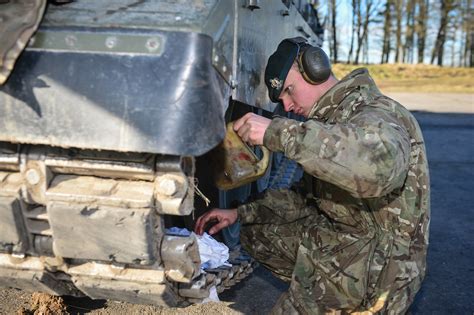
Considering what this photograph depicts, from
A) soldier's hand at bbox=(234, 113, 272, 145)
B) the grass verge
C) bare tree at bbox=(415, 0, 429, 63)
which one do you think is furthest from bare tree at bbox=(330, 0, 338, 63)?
soldier's hand at bbox=(234, 113, 272, 145)

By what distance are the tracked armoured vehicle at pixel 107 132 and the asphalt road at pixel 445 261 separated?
1444 millimetres

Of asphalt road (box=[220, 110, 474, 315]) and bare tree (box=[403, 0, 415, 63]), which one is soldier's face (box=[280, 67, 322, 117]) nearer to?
asphalt road (box=[220, 110, 474, 315])

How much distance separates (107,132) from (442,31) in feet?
118

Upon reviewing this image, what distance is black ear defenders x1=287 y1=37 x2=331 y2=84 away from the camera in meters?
2.66

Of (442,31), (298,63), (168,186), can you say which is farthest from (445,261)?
(442,31)

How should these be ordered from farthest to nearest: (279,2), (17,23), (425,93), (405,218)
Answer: (425,93) < (279,2) < (405,218) < (17,23)

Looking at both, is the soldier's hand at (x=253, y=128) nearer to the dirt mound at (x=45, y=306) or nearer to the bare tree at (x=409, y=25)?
the dirt mound at (x=45, y=306)

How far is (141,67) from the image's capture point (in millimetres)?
1867

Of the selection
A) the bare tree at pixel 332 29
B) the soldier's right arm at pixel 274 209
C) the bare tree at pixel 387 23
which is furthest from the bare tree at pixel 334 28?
the soldier's right arm at pixel 274 209

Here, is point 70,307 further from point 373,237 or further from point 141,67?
point 141,67

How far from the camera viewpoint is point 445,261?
4238mm

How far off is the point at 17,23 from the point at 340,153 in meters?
1.19

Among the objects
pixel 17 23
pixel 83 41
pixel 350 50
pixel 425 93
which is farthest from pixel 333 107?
pixel 350 50

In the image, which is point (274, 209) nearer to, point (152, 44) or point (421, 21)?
point (152, 44)
